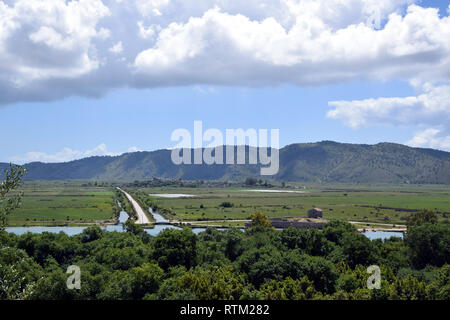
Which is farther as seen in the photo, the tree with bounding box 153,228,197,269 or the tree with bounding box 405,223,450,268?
the tree with bounding box 405,223,450,268

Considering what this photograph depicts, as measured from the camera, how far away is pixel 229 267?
2850 centimetres

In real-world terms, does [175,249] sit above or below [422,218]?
above

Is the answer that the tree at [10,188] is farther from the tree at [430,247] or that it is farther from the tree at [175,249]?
the tree at [430,247]

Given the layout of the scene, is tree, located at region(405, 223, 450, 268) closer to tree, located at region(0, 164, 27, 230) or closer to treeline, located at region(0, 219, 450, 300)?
treeline, located at region(0, 219, 450, 300)

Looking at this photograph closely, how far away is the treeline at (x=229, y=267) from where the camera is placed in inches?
893

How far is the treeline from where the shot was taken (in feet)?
74.4

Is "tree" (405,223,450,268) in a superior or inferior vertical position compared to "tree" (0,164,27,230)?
inferior

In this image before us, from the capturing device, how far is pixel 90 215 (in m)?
88.9

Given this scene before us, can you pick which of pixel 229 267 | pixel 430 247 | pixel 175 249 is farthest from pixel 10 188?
pixel 430 247

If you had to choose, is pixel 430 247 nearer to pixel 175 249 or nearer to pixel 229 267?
pixel 229 267

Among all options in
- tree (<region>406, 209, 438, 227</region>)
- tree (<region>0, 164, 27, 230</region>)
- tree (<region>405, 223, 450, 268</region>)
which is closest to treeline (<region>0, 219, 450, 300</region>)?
tree (<region>405, 223, 450, 268</region>)

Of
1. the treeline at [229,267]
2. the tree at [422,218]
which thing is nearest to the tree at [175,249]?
the treeline at [229,267]

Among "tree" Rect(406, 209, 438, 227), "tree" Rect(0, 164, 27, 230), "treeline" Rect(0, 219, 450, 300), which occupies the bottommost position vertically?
"tree" Rect(406, 209, 438, 227)

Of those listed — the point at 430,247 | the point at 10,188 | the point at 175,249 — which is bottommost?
the point at 430,247
